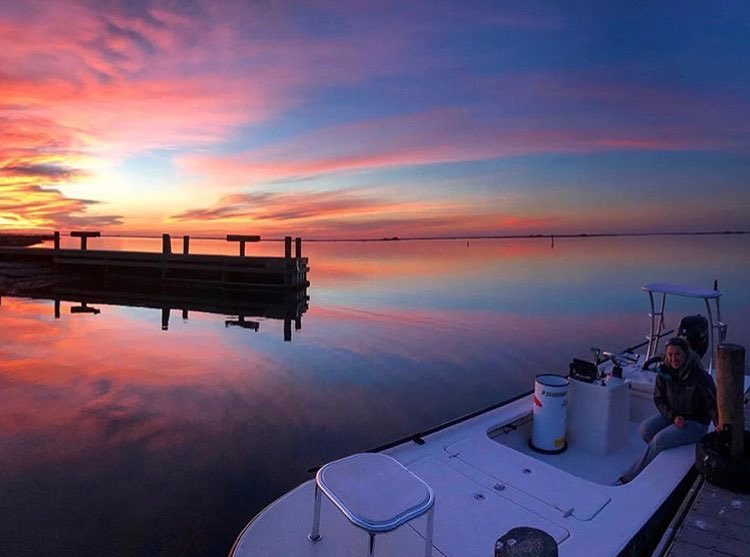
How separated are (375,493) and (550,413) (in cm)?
330

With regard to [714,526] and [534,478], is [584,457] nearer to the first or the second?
[534,478]

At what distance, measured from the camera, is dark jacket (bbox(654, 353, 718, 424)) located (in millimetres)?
4586

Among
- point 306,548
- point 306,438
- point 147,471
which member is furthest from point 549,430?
point 147,471

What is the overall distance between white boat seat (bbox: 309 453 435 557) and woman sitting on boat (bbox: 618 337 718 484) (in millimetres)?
3296

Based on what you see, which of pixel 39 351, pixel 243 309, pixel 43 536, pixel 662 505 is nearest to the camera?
pixel 662 505

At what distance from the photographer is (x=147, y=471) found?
641cm

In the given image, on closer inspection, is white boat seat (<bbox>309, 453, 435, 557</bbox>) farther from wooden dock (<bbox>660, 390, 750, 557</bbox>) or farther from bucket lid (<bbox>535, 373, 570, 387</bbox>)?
bucket lid (<bbox>535, 373, 570, 387</bbox>)

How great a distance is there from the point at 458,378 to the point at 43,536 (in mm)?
8163

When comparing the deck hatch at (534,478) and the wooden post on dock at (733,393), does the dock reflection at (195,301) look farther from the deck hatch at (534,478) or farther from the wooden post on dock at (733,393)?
the wooden post on dock at (733,393)

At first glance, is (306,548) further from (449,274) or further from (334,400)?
(449,274)

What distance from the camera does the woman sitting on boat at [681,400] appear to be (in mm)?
4578

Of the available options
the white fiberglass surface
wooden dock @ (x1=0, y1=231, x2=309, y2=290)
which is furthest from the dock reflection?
the white fiberglass surface

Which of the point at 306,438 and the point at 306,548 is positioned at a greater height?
the point at 306,548

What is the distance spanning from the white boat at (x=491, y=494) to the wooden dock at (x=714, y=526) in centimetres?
25
